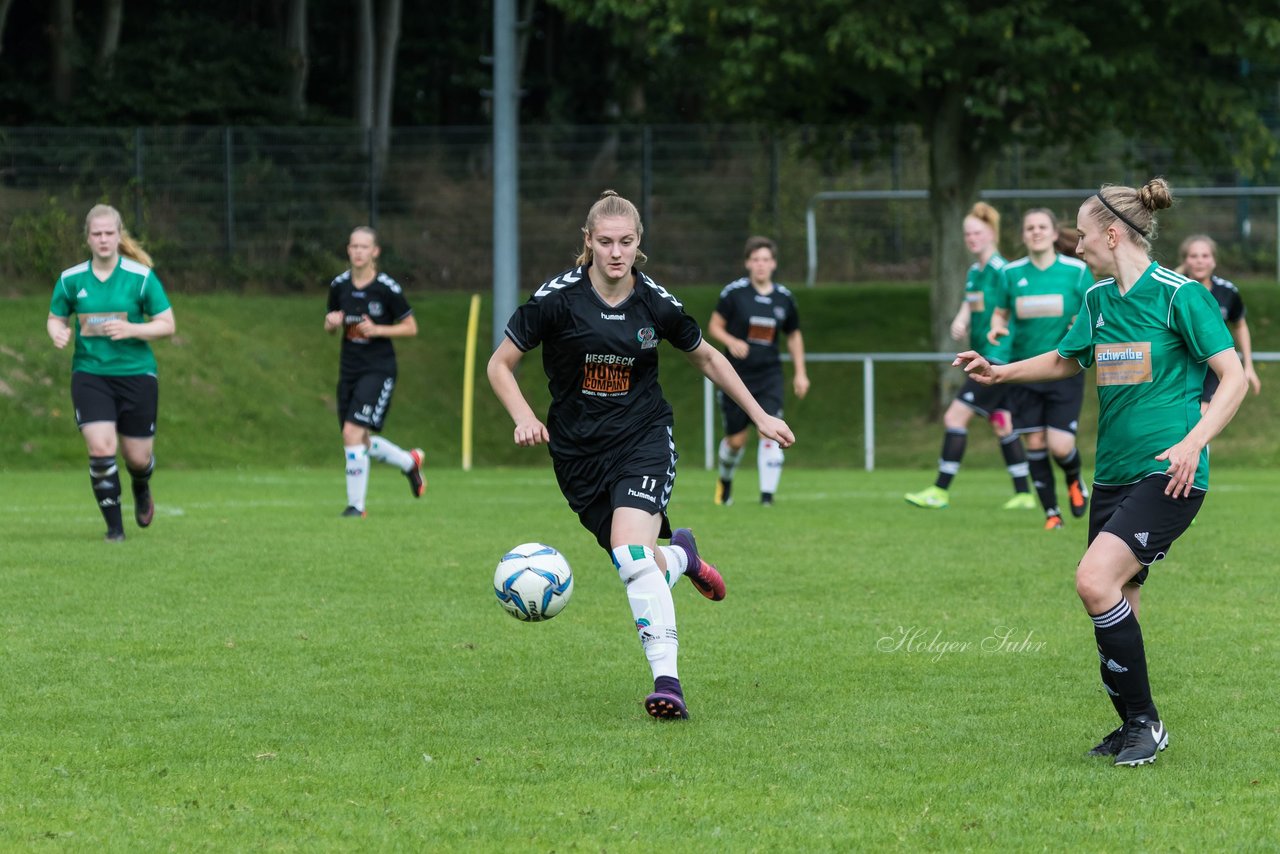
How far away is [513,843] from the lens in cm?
449

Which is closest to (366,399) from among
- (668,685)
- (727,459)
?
(727,459)

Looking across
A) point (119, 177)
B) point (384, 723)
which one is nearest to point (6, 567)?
point (384, 723)

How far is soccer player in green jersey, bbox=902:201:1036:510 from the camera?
12516mm

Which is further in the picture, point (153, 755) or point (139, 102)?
point (139, 102)

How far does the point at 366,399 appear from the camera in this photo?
516 inches

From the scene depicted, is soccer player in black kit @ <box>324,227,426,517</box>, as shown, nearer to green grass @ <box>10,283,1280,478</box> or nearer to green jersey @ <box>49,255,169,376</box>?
green jersey @ <box>49,255,169,376</box>

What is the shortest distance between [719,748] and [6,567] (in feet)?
18.7

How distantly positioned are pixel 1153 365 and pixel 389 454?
9454mm

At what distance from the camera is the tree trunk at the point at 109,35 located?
106ft

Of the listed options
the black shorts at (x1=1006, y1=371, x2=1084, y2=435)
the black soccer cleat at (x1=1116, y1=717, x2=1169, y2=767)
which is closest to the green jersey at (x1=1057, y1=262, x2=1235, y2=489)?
the black soccer cleat at (x1=1116, y1=717, x2=1169, y2=767)

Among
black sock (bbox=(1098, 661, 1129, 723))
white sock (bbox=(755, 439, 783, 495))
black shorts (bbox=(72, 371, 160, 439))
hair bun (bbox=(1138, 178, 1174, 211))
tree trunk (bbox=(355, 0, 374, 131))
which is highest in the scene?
tree trunk (bbox=(355, 0, 374, 131))

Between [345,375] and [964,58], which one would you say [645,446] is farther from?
[964,58]

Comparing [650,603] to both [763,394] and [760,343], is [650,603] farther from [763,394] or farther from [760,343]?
[760,343]

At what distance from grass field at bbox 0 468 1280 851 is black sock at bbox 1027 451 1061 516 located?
730mm
